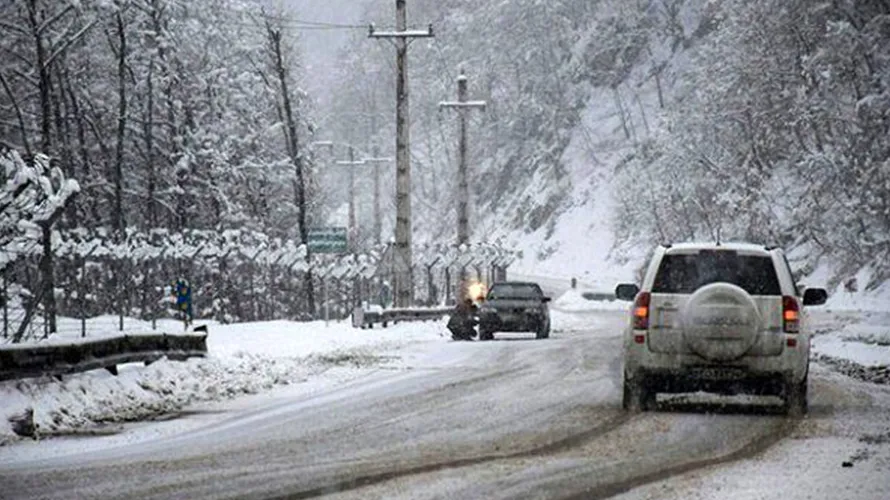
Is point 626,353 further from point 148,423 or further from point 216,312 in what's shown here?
point 216,312

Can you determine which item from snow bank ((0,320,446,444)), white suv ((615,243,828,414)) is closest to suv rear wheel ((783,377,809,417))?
white suv ((615,243,828,414))

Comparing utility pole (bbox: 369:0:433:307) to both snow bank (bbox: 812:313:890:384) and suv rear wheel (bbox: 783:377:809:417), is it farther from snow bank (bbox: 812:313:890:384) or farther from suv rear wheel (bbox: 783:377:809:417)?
suv rear wheel (bbox: 783:377:809:417)

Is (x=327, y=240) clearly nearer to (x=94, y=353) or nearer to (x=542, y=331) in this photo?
(x=542, y=331)

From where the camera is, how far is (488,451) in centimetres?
1203

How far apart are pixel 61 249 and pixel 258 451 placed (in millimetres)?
31109

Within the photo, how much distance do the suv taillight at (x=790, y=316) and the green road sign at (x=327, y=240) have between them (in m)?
21.3

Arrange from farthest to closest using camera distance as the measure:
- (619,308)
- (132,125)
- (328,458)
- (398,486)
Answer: (619,308), (132,125), (328,458), (398,486)

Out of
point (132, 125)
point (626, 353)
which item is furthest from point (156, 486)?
point (132, 125)

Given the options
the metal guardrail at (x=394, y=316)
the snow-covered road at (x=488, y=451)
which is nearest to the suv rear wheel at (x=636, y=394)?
the snow-covered road at (x=488, y=451)

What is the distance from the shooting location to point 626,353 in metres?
16.0

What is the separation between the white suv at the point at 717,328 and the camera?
1551 centimetres

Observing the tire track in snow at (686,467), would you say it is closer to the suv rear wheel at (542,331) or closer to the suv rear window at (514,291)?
the suv rear wheel at (542,331)

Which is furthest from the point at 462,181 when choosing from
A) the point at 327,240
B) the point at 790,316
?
the point at 790,316

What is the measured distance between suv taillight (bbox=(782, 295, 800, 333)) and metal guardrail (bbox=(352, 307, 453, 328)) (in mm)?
23612
